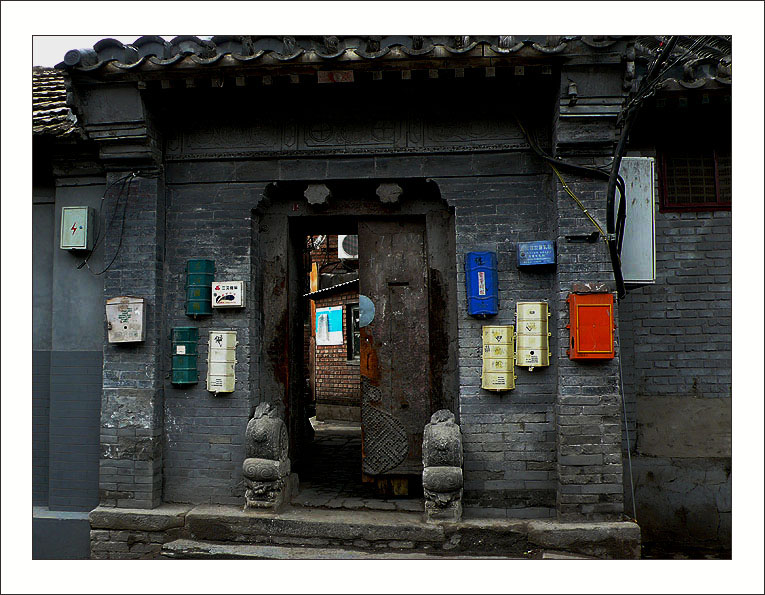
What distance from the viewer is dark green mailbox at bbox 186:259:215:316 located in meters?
5.90

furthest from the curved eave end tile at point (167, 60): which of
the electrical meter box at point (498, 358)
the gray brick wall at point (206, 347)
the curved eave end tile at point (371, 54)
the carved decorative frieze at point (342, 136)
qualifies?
the electrical meter box at point (498, 358)

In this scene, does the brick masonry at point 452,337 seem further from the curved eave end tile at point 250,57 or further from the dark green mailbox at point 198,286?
the curved eave end tile at point 250,57

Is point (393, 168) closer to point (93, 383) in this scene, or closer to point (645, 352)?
point (645, 352)

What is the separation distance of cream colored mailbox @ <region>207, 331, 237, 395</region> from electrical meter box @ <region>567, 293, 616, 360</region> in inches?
131

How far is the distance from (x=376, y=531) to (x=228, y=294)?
2712 mm

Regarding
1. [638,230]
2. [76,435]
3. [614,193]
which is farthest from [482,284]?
[76,435]

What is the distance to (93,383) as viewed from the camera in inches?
240

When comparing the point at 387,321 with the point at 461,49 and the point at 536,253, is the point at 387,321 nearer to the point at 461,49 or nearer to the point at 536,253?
the point at 536,253

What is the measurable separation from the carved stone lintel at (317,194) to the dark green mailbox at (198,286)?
122 centimetres

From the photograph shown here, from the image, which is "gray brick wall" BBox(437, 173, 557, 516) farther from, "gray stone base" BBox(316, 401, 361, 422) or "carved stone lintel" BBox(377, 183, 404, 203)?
"gray stone base" BBox(316, 401, 361, 422)

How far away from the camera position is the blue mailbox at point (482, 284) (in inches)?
221

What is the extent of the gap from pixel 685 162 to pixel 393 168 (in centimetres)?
323

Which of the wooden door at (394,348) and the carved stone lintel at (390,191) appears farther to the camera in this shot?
the wooden door at (394,348)

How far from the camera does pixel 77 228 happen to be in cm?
604
